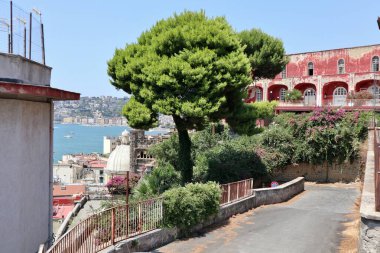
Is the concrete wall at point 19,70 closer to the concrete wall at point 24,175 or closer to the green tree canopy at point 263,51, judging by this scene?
the concrete wall at point 24,175

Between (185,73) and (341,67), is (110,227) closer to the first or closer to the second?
(185,73)

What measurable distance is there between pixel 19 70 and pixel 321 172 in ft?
73.1

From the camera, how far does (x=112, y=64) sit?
62.6 ft

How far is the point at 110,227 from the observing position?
1163 centimetres

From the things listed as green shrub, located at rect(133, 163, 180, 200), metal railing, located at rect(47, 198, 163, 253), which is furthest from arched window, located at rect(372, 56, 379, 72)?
metal railing, located at rect(47, 198, 163, 253)

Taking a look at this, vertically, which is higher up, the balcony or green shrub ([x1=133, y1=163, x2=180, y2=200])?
the balcony

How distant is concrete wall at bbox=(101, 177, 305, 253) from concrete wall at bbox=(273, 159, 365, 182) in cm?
305

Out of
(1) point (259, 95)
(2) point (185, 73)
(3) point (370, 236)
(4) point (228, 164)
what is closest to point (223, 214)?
(4) point (228, 164)

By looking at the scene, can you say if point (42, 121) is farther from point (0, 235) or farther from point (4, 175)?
point (0, 235)

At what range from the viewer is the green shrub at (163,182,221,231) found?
Answer: 13820 mm

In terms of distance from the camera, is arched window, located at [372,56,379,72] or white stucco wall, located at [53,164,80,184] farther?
white stucco wall, located at [53,164,80,184]

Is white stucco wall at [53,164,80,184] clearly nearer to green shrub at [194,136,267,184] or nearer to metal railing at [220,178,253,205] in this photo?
green shrub at [194,136,267,184]

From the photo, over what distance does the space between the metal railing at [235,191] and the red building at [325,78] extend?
20.7 metres

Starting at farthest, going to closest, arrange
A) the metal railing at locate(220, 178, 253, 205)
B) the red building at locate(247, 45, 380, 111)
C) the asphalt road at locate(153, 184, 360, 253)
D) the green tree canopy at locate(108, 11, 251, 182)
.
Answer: the red building at locate(247, 45, 380, 111) → the metal railing at locate(220, 178, 253, 205) → the green tree canopy at locate(108, 11, 251, 182) → the asphalt road at locate(153, 184, 360, 253)
